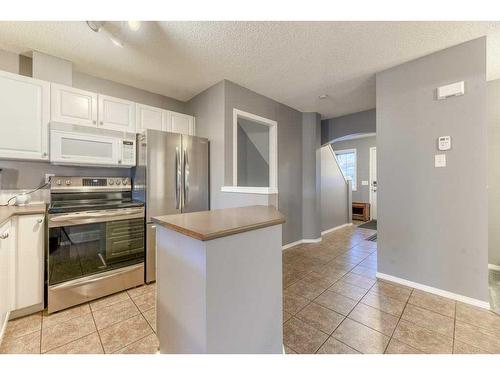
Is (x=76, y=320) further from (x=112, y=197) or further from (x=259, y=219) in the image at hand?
(x=259, y=219)

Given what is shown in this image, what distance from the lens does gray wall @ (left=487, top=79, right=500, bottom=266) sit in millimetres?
2635

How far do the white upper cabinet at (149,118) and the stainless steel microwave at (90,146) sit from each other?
0.19 m

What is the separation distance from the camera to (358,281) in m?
2.42

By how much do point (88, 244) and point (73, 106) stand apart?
57.1 inches

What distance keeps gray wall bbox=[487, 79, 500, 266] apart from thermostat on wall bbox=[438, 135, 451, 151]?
4.13 feet

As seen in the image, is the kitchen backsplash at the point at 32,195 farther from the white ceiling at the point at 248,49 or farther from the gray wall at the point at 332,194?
the gray wall at the point at 332,194

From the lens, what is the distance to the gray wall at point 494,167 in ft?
8.64

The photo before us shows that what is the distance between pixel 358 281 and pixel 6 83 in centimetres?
401

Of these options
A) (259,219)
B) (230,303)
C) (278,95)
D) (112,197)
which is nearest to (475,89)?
(278,95)

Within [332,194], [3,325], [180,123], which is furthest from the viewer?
[332,194]

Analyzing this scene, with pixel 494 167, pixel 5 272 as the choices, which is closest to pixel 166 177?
pixel 5 272

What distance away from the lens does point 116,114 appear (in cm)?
248

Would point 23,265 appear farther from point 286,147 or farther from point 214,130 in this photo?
point 286,147

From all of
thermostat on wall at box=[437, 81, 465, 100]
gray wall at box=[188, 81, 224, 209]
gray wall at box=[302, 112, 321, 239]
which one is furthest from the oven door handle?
thermostat on wall at box=[437, 81, 465, 100]
